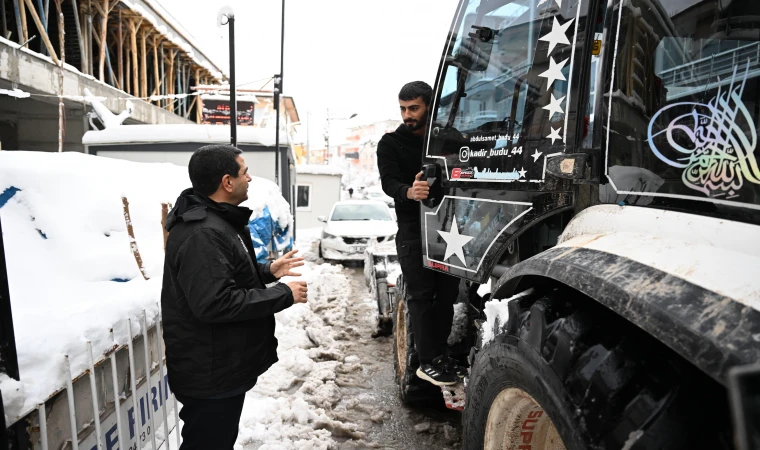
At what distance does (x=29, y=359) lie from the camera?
1.72 meters

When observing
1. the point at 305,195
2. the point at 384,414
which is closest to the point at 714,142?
the point at 384,414

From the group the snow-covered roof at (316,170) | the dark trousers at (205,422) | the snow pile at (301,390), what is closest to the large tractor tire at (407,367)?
the snow pile at (301,390)

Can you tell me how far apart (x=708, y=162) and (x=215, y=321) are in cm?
186

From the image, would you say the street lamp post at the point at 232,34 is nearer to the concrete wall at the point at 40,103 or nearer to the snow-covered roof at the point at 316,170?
the concrete wall at the point at 40,103

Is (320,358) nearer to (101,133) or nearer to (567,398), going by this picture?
(567,398)

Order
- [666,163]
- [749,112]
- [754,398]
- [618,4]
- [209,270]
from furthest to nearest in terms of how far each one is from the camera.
Answer: [209,270] → [618,4] → [666,163] → [749,112] → [754,398]

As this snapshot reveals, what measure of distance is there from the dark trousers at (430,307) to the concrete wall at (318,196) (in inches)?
693

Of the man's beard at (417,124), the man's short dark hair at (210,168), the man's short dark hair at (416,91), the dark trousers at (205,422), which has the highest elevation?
the man's short dark hair at (416,91)

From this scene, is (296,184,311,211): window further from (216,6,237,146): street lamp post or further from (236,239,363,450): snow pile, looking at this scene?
(236,239,363,450): snow pile

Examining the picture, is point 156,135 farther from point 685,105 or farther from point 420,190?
point 685,105

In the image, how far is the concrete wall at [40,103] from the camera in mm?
10742

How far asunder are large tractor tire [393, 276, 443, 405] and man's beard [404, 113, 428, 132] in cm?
120

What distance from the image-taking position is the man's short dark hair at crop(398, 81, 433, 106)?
124 inches

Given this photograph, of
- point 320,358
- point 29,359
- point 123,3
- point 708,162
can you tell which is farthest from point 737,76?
point 123,3
